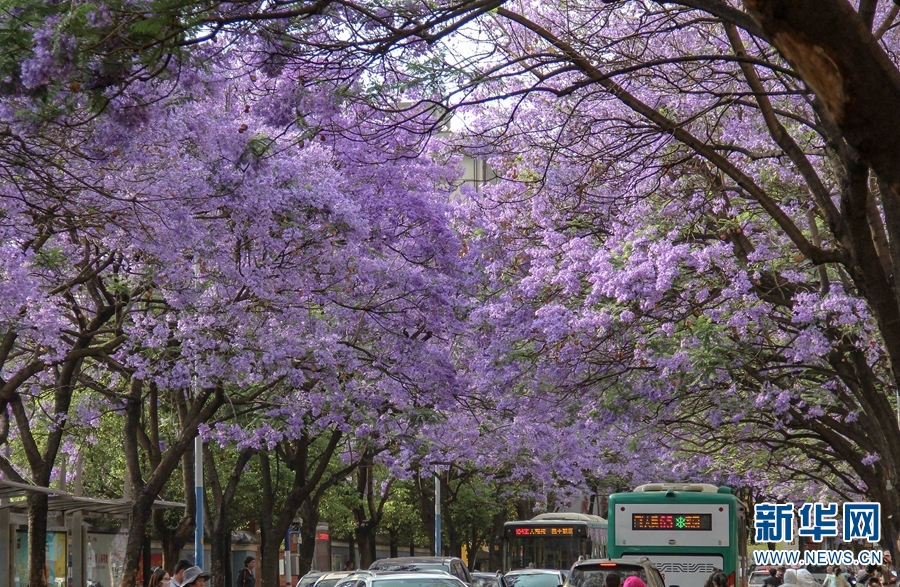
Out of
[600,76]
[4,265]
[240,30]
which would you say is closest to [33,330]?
[4,265]

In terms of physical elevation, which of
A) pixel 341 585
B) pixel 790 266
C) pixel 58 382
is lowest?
pixel 341 585

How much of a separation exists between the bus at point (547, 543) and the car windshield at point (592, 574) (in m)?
17.2

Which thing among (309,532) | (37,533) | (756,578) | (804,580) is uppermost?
(37,533)

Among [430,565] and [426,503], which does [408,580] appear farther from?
[426,503]

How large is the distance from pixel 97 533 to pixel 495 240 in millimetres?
11697

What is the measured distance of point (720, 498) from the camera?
21922mm

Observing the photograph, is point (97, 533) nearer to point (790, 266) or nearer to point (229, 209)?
point (229, 209)

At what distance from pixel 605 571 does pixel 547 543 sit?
17.9 m

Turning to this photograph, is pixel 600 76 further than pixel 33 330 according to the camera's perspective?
No

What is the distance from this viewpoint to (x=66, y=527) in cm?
2505

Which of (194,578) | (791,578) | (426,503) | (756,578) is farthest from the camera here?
(426,503)

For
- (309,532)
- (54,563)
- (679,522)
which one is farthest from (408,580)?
(309,532)

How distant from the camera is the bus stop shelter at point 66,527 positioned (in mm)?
21656

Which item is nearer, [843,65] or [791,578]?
[843,65]
